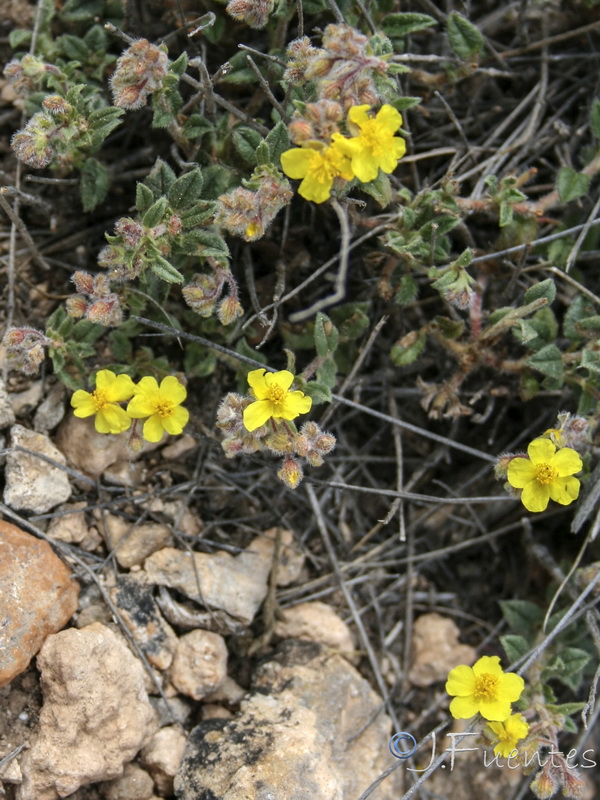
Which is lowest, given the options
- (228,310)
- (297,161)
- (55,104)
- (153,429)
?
(153,429)

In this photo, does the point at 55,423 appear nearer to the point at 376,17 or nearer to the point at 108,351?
the point at 108,351

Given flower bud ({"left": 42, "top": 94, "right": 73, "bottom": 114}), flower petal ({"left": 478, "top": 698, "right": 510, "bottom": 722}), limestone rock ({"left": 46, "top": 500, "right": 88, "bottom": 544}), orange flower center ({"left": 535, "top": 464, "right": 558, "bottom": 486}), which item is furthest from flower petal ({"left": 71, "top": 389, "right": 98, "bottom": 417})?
flower petal ({"left": 478, "top": 698, "right": 510, "bottom": 722})

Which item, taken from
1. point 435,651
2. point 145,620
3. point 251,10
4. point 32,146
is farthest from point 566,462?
point 32,146

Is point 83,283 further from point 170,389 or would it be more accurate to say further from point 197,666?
point 197,666

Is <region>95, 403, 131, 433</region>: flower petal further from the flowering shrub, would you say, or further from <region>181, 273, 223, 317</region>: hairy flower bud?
<region>181, 273, 223, 317</region>: hairy flower bud

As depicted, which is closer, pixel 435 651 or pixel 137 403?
pixel 137 403

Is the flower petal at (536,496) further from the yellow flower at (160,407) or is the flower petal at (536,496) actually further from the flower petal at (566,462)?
the yellow flower at (160,407)

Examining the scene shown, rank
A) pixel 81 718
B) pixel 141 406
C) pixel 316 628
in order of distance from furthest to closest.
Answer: pixel 316 628 < pixel 141 406 < pixel 81 718
